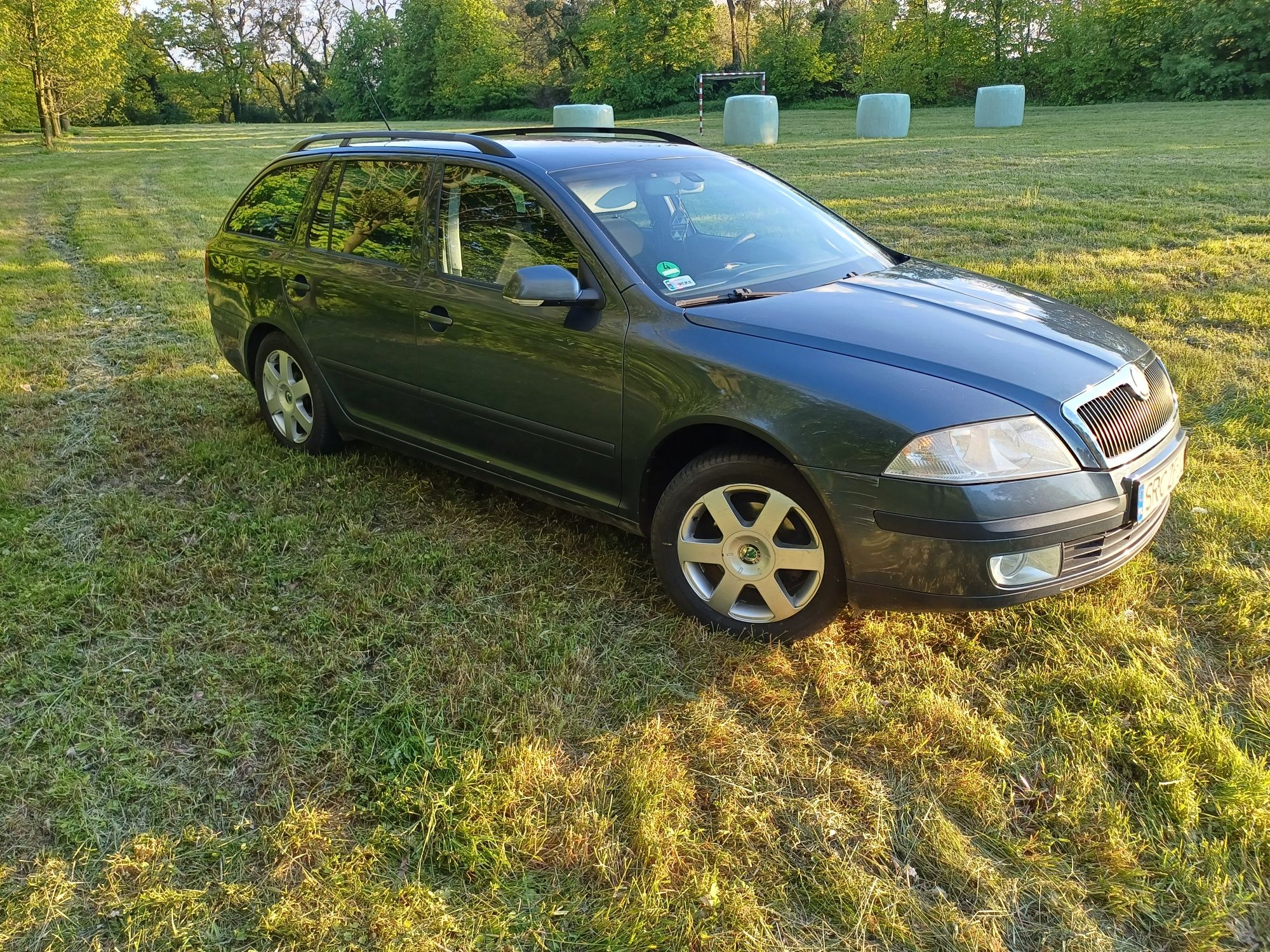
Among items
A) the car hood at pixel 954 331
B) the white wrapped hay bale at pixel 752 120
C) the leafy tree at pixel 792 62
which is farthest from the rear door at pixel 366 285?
the leafy tree at pixel 792 62

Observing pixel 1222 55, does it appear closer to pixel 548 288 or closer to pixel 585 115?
pixel 585 115

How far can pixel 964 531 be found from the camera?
2729 millimetres

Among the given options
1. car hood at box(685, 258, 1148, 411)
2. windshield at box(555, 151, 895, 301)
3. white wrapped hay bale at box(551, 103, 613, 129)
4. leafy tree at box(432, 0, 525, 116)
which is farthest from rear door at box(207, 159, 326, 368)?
leafy tree at box(432, 0, 525, 116)

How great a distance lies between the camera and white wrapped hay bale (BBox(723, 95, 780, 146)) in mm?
22219

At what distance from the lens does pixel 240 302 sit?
5133mm

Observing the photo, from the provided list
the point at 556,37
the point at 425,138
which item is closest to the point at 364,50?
the point at 556,37

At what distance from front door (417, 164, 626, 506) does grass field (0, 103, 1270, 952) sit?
1.48 ft

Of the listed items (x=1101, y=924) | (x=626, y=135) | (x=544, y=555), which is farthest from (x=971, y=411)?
(x=626, y=135)

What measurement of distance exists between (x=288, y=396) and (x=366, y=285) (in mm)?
1112

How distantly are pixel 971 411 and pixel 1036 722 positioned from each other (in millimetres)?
950

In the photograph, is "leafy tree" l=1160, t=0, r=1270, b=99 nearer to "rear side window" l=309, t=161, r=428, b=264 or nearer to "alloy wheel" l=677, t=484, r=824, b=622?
"rear side window" l=309, t=161, r=428, b=264

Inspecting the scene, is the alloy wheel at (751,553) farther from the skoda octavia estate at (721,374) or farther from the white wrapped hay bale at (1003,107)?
the white wrapped hay bale at (1003,107)

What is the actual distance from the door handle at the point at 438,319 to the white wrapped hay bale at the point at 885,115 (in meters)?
21.6

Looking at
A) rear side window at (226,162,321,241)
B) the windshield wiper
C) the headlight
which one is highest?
rear side window at (226,162,321,241)
